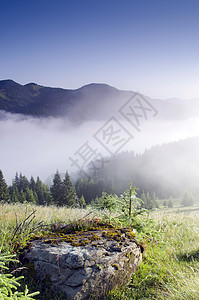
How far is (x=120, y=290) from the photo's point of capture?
4.20m

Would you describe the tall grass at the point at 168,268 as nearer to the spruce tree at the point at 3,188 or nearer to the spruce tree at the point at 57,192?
the spruce tree at the point at 57,192

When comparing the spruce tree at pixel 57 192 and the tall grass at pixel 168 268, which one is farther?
the spruce tree at pixel 57 192

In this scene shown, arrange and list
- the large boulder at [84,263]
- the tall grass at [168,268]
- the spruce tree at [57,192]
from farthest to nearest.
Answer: the spruce tree at [57,192] < the tall grass at [168,268] < the large boulder at [84,263]

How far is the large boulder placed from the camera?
3844mm

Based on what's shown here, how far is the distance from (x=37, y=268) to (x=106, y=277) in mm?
1361

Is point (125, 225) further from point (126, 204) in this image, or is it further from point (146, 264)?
point (146, 264)

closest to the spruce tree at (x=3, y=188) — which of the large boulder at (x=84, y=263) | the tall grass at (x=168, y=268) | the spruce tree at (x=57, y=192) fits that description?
the spruce tree at (x=57, y=192)

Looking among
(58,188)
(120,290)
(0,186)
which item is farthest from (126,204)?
(0,186)

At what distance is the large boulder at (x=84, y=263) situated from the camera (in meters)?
3.84

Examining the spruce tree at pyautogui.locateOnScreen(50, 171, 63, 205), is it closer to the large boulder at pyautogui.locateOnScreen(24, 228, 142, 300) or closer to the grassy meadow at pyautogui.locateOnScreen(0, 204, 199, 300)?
the grassy meadow at pyautogui.locateOnScreen(0, 204, 199, 300)

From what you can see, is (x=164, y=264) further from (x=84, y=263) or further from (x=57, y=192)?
(x=57, y=192)

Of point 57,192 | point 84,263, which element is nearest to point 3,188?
point 57,192

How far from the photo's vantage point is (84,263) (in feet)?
13.0

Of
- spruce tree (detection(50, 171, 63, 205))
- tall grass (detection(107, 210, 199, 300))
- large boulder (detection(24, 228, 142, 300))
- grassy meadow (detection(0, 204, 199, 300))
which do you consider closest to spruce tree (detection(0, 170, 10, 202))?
spruce tree (detection(50, 171, 63, 205))
